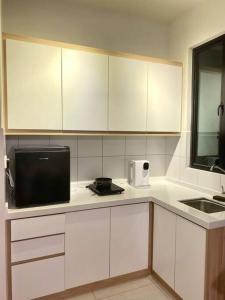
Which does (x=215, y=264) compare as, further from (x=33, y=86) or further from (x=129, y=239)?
(x=33, y=86)

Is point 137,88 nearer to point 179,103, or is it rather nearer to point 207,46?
point 179,103

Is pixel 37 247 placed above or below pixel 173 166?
below

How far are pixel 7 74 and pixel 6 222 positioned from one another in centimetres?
109

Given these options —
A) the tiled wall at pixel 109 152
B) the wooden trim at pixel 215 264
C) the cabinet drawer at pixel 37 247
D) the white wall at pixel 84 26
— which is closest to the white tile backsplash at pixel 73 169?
the tiled wall at pixel 109 152

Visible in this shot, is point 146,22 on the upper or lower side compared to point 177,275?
upper

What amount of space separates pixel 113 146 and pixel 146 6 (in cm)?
141

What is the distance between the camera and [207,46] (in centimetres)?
226

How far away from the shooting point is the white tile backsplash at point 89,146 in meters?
2.36

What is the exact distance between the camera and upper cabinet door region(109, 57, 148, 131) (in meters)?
2.14

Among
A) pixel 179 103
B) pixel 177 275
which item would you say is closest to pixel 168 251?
pixel 177 275

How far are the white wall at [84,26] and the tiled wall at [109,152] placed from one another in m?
0.95

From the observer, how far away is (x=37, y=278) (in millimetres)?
1769

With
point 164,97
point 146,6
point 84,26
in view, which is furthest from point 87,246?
point 146,6

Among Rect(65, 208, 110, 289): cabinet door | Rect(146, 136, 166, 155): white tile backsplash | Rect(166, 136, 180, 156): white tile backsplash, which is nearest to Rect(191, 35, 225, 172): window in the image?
Rect(166, 136, 180, 156): white tile backsplash
